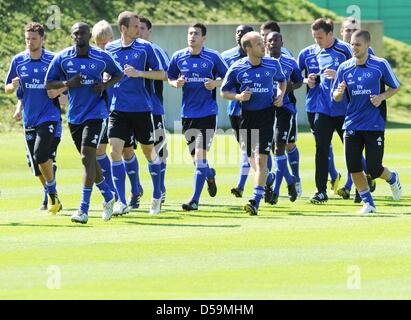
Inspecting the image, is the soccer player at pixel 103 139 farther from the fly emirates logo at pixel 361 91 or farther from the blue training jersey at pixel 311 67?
the fly emirates logo at pixel 361 91

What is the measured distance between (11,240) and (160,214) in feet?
10.1

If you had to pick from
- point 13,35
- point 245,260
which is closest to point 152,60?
point 245,260

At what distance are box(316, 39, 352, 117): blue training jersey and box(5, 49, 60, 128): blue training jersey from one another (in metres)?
3.81

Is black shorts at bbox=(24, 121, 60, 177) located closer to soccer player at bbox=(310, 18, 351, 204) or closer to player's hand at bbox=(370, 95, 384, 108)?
soccer player at bbox=(310, 18, 351, 204)

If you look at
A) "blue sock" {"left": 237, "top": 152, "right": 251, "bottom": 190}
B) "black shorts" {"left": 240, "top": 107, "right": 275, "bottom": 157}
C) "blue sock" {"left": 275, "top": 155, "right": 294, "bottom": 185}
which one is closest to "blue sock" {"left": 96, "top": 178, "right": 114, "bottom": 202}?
"black shorts" {"left": 240, "top": 107, "right": 275, "bottom": 157}

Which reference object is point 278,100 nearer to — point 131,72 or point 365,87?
point 365,87

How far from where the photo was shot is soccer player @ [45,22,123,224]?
16.4 metres

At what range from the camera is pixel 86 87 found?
648 inches

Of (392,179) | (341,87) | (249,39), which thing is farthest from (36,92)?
(392,179)

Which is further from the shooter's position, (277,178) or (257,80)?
(277,178)

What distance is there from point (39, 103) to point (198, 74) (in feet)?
7.30

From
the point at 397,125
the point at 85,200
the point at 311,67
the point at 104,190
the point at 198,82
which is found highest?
the point at 397,125

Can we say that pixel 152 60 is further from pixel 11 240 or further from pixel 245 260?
pixel 245 260

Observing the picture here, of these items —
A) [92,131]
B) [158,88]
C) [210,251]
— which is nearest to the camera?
[210,251]
